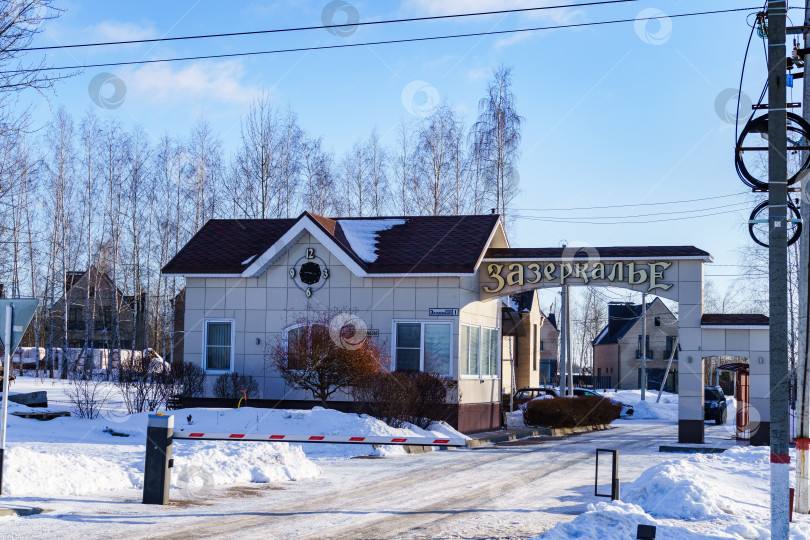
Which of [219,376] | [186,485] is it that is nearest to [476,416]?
[219,376]

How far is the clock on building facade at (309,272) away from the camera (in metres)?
26.7

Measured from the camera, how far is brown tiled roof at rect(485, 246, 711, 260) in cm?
2478

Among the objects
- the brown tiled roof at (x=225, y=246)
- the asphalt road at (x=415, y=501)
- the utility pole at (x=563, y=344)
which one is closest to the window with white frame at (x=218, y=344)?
the brown tiled roof at (x=225, y=246)

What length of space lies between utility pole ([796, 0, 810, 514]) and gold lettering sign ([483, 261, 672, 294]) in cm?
1175

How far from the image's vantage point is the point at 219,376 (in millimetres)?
27094

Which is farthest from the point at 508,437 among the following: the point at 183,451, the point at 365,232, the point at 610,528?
the point at 610,528

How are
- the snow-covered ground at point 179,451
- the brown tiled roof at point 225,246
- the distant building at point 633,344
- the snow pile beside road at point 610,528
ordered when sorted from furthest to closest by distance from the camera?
1. the distant building at point 633,344
2. the brown tiled roof at point 225,246
3. the snow-covered ground at point 179,451
4. the snow pile beside road at point 610,528

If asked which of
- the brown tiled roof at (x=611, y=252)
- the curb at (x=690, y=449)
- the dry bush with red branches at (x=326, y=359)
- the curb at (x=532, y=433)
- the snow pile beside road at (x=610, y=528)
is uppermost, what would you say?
the brown tiled roof at (x=611, y=252)

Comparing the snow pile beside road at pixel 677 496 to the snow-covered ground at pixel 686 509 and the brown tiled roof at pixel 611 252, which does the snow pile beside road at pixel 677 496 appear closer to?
the snow-covered ground at pixel 686 509

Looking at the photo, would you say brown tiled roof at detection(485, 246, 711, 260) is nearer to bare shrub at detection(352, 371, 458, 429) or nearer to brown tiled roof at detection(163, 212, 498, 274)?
brown tiled roof at detection(163, 212, 498, 274)

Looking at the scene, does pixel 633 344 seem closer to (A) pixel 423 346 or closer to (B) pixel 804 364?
(A) pixel 423 346

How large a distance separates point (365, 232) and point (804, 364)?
18.0m

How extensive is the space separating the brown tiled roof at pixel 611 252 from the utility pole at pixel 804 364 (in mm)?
11656

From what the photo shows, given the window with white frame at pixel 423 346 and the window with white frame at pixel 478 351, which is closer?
the window with white frame at pixel 423 346
